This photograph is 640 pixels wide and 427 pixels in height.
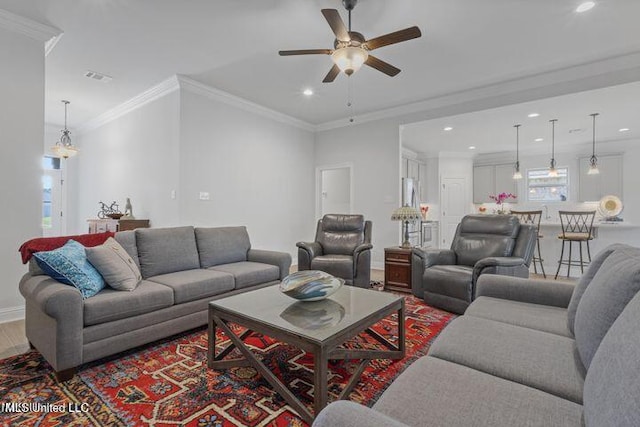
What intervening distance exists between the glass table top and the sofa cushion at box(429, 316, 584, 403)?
19.8 inches

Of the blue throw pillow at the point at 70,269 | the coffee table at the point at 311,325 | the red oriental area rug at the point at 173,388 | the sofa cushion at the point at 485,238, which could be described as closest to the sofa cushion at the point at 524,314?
the coffee table at the point at 311,325

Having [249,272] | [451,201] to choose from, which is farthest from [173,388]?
[451,201]

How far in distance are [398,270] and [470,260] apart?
2.91 ft

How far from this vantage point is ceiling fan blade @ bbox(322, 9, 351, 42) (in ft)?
7.28

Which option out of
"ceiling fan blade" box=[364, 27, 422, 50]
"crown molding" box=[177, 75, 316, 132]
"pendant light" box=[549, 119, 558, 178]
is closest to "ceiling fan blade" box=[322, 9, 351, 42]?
"ceiling fan blade" box=[364, 27, 422, 50]

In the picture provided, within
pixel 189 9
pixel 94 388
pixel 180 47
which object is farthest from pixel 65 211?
pixel 94 388

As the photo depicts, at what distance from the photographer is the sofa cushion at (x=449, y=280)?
3000 millimetres

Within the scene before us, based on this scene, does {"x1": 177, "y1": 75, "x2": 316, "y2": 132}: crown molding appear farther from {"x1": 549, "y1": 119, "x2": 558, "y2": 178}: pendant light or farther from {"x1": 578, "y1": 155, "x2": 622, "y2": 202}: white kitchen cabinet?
{"x1": 578, "y1": 155, "x2": 622, "y2": 202}: white kitchen cabinet

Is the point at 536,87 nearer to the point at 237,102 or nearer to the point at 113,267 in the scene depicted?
the point at 237,102

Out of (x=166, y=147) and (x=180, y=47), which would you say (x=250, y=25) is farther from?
(x=166, y=147)

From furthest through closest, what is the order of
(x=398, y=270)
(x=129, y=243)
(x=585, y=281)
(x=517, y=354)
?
(x=398, y=270) → (x=129, y=243) → (x=585, y=281) → (x=517, y=354)

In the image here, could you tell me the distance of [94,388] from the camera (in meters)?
1.82

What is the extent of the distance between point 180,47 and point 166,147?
1.50 m

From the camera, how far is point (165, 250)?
3.03 meters
